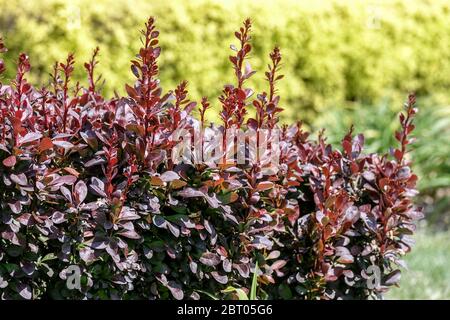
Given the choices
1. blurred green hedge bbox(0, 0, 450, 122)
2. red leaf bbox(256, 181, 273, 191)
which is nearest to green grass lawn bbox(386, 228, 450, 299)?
red leaf bbox(256, 181, 273, 191)

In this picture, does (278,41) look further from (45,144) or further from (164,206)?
(45,144)

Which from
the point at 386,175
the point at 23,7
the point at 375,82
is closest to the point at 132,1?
the point at 23,7

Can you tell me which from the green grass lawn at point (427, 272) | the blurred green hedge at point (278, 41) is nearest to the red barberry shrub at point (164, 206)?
the green grass lawn at point (427, 272)

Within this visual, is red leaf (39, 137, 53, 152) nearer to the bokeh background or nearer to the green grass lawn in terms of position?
the green grass lawn

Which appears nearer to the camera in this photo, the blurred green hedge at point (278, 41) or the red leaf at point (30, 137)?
the red leaf at point (30, 137)

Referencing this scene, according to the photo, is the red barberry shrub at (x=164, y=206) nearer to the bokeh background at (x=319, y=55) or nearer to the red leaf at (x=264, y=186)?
the red leaf at (x=264, y=186)

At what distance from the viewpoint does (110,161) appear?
2.34 metres

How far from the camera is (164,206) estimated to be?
2502 mm

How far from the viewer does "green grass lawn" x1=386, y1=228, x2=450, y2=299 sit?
14.2 feet

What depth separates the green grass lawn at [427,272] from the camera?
434 centimetres

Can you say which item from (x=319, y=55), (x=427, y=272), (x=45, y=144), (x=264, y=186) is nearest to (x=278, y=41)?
(x=319, y=55)

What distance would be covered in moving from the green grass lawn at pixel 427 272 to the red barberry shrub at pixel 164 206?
158 cm

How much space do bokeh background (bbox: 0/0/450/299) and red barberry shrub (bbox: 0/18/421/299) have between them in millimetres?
1732

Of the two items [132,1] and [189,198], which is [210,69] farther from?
[189,198]
